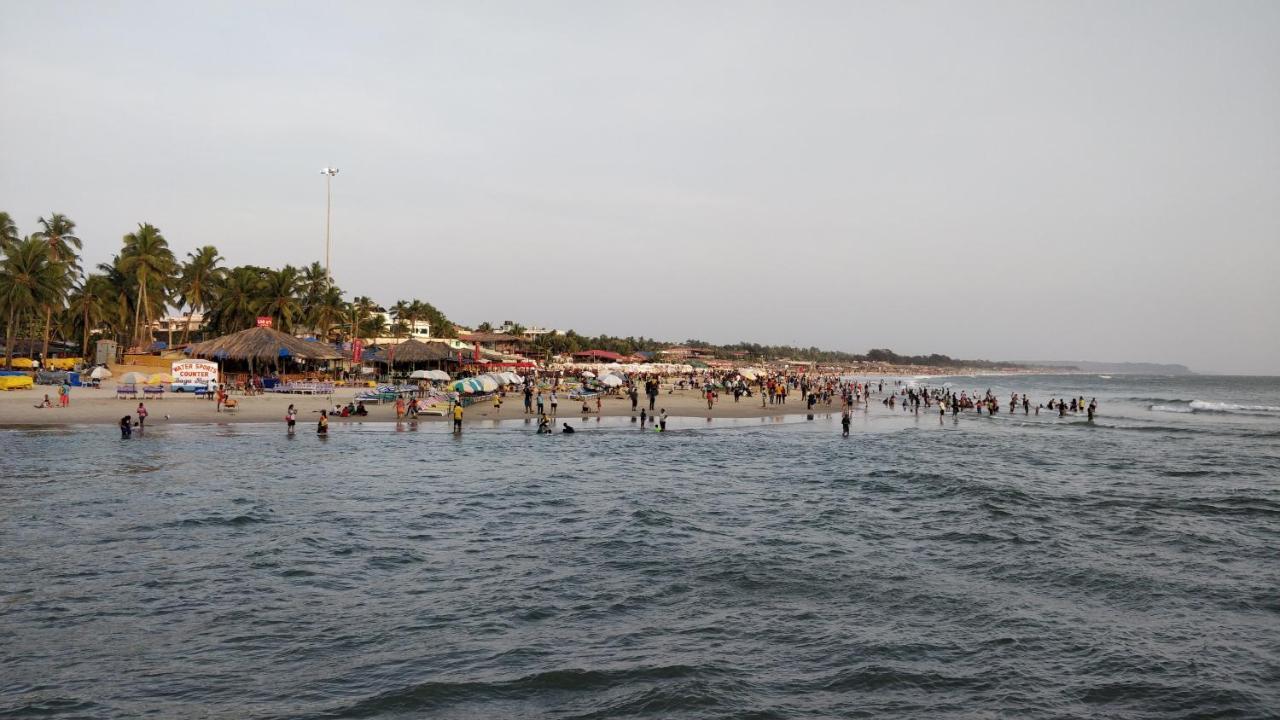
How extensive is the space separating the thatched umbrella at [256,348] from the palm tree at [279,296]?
17558 millimetres

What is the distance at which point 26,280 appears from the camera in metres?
54.7

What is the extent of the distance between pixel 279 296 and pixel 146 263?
34.1 ft

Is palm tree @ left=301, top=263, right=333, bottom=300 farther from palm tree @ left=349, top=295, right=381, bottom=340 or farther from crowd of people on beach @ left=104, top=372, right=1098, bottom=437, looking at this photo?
crowd of people on beach @ left=104, top=372, right=1098, bottom=437

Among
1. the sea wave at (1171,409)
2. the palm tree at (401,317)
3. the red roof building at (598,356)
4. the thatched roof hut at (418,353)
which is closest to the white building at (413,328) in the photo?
the palm tree at (401,317)

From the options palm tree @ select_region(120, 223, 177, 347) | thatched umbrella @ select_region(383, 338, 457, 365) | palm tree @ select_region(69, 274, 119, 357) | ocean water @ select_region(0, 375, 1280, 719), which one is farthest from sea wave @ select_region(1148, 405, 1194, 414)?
palm tree @ select_region(69, 274, 119, 357)

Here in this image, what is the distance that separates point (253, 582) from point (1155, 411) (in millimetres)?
72122

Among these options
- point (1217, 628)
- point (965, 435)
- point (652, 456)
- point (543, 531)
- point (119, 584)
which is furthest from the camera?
point (965, 435)

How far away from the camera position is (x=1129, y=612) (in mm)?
11352

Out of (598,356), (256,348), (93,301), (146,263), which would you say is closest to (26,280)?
(146,263)

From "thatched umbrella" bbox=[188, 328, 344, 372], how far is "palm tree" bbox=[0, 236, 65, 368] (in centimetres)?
1537

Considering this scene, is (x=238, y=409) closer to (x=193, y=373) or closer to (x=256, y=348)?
(x=193, y=373)

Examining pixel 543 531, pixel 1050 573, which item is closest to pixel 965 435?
pixel 1050 573

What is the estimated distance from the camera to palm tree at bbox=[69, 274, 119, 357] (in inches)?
2694

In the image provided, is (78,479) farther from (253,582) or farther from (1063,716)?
(1063,716)
